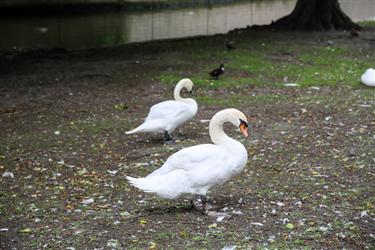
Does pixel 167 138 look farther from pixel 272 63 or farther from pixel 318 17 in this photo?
pixel 318 17

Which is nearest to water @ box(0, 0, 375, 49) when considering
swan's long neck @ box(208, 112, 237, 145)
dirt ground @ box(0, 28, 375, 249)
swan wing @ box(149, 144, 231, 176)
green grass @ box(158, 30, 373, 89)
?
green grass @ box(158, 30, 373, 89)

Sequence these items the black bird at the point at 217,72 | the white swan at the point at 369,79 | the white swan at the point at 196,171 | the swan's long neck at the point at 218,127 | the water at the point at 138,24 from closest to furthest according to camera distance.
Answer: the white swan at the point at 196,171 → the swan's long neck at the point at 218,127 → the white swan at the point at 369,79 → the black bird at the point at 217,72 → the water at the point at 138,24

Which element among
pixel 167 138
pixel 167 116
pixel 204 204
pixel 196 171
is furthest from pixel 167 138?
pixel 196 171

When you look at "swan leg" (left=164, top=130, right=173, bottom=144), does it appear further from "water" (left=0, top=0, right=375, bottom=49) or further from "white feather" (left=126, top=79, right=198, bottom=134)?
"water" (left=0, top=0, right=375, bottom=49)

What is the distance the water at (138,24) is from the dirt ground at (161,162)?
879 cm

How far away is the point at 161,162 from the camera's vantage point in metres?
8.45

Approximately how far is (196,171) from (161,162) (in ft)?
7.77

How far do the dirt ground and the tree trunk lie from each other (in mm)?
6453

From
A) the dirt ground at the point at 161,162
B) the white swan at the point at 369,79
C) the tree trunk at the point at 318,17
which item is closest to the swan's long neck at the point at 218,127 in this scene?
the dirt ground at the point at 161,162

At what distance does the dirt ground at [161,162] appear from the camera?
595 cm

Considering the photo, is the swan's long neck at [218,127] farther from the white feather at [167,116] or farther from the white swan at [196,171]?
the white feather at [167,116]

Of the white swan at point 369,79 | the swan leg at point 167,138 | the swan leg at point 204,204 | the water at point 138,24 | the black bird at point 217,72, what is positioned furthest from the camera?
the water at point 138,24

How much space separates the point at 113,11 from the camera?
123 feet

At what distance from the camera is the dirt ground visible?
5949 mm
